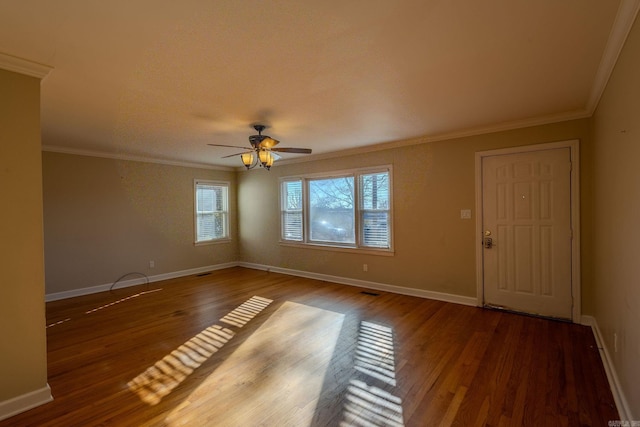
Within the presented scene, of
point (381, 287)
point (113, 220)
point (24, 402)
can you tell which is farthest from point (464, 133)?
point (113, 220)

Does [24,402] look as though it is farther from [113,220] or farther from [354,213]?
[354,213]

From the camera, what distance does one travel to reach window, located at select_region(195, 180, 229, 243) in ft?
22.1

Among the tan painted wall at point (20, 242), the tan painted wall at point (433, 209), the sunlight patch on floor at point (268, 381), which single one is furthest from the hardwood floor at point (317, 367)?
the tan painted wall at point (433, 209)

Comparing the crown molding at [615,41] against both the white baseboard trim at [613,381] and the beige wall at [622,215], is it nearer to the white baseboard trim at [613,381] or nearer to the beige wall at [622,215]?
the beige wall at [622,215]

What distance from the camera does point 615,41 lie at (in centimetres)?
192

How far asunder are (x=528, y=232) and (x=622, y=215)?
1.86 m

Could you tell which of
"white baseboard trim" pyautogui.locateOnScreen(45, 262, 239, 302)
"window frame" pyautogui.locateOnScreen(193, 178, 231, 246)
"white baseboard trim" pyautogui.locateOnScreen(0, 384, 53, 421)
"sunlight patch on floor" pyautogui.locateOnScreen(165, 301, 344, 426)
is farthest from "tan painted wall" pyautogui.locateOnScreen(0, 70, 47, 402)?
"window frame" pyautogui.locateOnScreen(193, 178, 231, 246)

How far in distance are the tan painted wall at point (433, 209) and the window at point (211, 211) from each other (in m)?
2.67

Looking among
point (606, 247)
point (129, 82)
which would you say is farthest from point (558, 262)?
point (129, 82)

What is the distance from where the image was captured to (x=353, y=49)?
2.03m

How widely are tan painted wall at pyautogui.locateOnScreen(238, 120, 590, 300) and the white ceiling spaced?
0.40 m

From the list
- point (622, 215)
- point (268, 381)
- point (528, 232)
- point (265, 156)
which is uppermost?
point (265, 156)

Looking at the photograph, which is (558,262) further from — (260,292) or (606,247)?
(260,292)

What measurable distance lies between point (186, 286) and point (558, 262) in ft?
18.6
